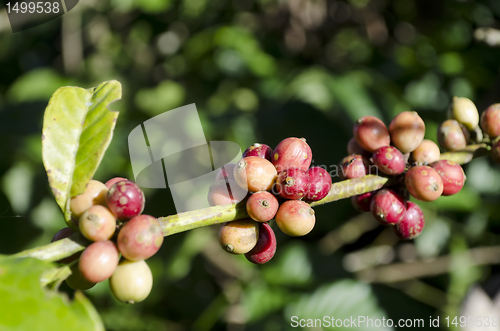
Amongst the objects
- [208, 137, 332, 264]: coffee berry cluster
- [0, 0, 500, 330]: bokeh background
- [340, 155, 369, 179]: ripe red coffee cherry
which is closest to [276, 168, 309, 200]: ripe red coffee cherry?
[208, 137, 332, 264]: coffee berry cluster

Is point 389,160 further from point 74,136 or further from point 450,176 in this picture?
point 74,136

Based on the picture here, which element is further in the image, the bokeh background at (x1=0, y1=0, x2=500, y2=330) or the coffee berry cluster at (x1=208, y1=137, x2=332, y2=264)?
the bokeh background at (x1=0, y1=0, x2=500, y2=330)

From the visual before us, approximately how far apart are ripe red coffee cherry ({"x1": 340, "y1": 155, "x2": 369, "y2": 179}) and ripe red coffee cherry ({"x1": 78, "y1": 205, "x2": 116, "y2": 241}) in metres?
0.75

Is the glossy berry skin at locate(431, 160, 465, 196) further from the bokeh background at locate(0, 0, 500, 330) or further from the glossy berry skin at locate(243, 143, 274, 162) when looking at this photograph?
the bokeh background at locate(0, 0, 500, 330)

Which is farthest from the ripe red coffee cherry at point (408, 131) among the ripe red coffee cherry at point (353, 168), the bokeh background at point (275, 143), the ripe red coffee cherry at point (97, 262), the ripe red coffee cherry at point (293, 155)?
the bokeh background at point (275, 143)

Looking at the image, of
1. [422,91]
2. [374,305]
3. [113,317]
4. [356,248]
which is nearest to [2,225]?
[113,317]

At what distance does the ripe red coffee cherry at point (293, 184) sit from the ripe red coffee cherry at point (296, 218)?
1.0 inches

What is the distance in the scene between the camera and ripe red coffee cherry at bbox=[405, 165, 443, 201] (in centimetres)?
107

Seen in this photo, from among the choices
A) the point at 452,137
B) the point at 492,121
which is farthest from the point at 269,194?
the point at 492,121

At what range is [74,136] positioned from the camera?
0.95 m

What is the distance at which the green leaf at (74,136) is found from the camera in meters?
0.89

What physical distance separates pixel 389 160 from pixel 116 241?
82 centimetres

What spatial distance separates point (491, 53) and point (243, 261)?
2460 millimetres

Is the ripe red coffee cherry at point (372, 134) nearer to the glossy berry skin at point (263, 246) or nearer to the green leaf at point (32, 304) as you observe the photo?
the glossy berry skin at point (263, 246)
